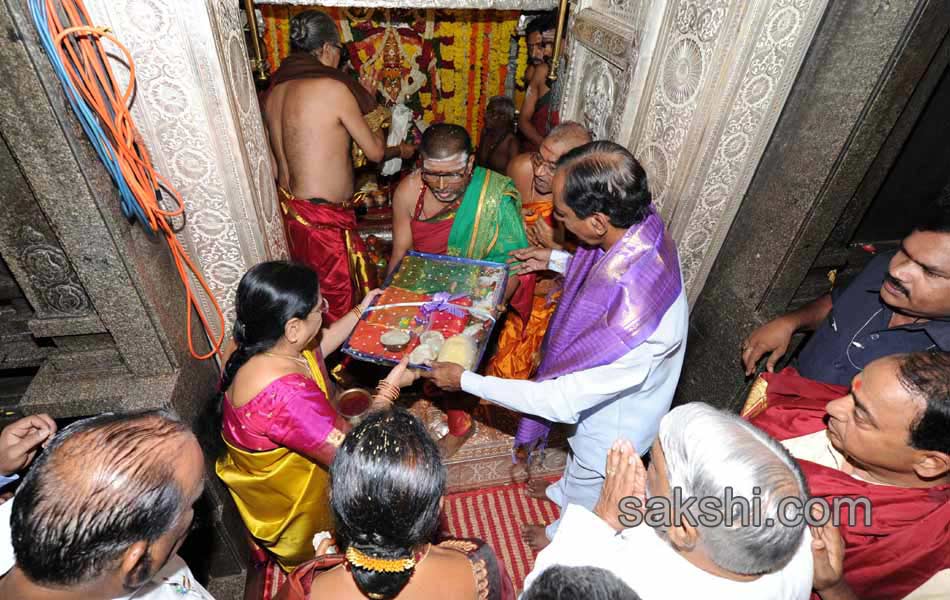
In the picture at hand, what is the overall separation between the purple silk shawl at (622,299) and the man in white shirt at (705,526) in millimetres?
824

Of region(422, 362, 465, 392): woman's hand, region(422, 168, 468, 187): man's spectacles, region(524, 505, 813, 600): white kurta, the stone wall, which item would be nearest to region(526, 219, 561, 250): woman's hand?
region(422, 168, 468, 187): man's spectacles

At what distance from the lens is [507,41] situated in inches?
257

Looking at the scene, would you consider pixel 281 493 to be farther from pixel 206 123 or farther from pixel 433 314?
pixel 206 123

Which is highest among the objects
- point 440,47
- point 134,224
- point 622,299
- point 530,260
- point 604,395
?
point 134,224

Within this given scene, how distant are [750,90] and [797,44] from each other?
0.94 feet

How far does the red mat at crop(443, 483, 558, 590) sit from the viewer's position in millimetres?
3211

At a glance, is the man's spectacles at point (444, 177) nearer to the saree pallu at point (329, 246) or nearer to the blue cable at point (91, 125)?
the saree pallu at point (329, 246)

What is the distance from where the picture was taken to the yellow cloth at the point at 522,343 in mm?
3893

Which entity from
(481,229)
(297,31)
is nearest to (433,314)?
(481,229)

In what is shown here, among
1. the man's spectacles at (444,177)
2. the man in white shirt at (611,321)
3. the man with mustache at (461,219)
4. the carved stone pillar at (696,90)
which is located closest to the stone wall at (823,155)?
the carved stone pillar at (696,90)

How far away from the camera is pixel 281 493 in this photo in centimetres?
254

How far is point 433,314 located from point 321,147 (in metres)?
1.70

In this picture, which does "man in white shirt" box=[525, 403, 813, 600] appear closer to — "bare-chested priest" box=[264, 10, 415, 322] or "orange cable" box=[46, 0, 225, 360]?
"orange cable" box=[46, 0, 225, 360]

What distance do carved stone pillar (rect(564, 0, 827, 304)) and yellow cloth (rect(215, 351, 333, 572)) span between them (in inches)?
99.1
